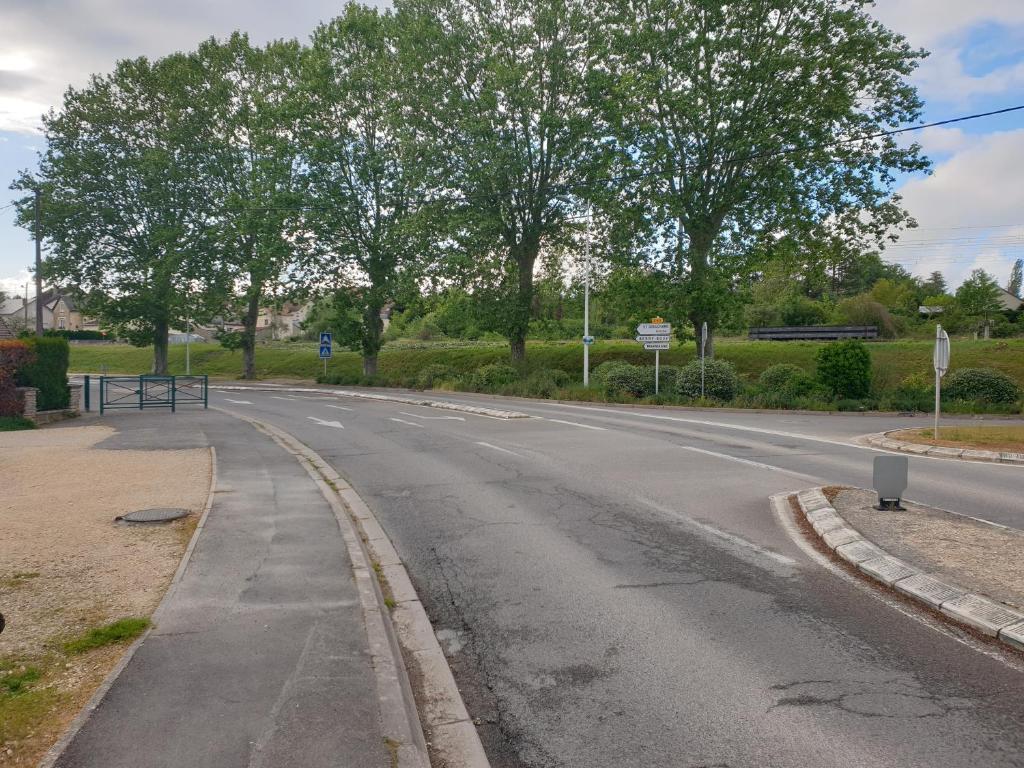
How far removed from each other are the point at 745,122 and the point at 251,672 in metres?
31.4

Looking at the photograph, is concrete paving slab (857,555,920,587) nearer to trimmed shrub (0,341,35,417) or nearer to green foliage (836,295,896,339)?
trimmed shrub (0,341,35,417)

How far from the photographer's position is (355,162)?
42.2 metres

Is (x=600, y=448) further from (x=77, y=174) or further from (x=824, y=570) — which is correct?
(x=77, y=174)

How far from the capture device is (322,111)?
41938 millimetres

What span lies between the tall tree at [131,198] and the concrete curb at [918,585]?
44930 mm

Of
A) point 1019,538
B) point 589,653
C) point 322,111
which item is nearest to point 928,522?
point 1019,538

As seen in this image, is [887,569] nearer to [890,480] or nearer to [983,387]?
[890,480]

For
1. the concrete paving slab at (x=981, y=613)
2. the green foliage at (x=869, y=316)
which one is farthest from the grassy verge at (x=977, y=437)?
the green foliage at (x=869, y=316)

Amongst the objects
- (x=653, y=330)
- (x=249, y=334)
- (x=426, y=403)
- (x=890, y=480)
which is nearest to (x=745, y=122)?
(x=653, y=330)

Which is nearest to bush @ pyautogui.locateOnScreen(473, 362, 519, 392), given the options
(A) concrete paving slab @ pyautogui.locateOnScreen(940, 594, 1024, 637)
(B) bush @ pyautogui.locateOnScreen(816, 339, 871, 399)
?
(B) bush @ pyautogui.locateOnScreen(816, 339, 871, 399)

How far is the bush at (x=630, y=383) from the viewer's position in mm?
31516

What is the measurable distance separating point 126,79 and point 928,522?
5197 centimetres

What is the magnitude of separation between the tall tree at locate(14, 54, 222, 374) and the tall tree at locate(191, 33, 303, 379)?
1296mm

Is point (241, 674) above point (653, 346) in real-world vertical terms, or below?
below
